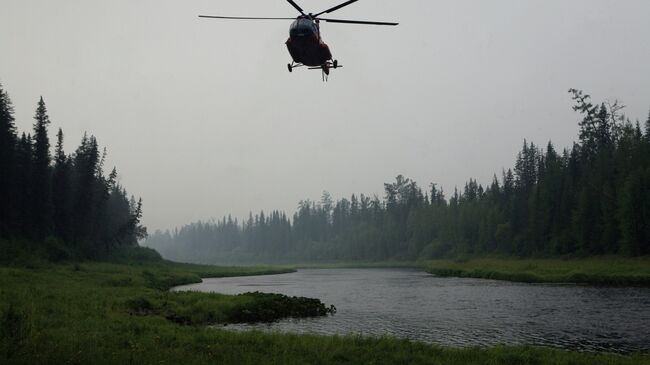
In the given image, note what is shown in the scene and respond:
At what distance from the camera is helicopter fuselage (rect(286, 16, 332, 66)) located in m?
24.6

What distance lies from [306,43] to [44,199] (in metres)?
69.8

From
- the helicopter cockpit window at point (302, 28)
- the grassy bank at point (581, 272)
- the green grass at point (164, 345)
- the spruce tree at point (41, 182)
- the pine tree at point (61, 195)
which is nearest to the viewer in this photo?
the green grass at point (164, 345)

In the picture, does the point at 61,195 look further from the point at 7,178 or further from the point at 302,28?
the point at 302,28

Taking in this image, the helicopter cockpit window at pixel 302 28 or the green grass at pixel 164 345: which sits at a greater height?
the helicopter cockpit window at pixel 302 28

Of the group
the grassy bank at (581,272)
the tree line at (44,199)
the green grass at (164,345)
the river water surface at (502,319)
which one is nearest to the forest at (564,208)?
the grassy bank at (581,272)

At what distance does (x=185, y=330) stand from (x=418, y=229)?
6047 inches

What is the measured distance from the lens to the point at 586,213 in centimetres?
9081

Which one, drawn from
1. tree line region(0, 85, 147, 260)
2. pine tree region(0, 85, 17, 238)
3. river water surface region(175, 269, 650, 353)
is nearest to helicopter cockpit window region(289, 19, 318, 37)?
river water surface region(175, 269, 650, 353)

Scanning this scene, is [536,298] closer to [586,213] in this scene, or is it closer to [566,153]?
[586,213]

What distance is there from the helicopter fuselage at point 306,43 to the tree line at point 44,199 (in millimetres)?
49754

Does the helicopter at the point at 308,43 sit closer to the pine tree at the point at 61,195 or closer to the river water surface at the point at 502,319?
the river water surface at the point at 502,319

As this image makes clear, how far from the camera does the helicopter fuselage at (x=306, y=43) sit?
2456cm

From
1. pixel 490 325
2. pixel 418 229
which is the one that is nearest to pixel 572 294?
pixel 490 325

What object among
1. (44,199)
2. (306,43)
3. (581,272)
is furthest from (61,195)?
(581,272)
